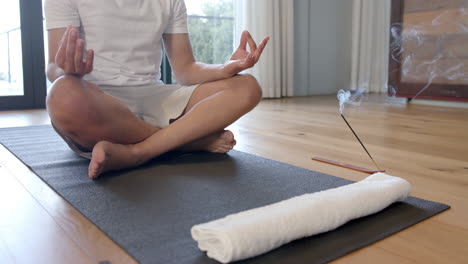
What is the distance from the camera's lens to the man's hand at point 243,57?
1036 mm

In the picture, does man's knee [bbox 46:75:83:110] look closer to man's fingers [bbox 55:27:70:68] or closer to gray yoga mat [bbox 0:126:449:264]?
man's fingers [bbox 55:27:70:68]

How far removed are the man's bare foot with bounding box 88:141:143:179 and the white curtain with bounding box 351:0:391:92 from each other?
9.17ft

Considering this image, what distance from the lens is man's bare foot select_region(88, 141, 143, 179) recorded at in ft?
3.09

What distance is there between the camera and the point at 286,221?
0.61 m

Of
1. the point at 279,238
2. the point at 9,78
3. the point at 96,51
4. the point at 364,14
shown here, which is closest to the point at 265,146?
the point at 96,51

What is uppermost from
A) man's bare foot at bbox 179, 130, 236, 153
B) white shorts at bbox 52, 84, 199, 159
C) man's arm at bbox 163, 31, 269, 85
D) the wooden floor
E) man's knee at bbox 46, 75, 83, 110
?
man's arm at bbox 163, 31, 269, 85

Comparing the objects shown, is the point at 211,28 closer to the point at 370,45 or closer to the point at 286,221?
the point at 370,45

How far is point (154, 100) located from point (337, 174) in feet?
1.72

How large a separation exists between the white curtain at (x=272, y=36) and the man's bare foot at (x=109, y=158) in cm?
228

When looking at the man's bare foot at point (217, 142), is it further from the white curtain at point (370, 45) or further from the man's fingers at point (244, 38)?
the white curtain at point (370, 45)

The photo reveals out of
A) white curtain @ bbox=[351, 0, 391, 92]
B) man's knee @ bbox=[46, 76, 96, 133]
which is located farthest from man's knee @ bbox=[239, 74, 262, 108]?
white curtain @ bbox=[351, 0, 391, 92]

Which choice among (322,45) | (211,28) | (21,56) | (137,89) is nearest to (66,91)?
(137,89)

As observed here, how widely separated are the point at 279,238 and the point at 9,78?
2.55 metres

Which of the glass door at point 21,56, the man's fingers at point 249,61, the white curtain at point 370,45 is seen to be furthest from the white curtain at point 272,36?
the man's fingers at point 249,61
